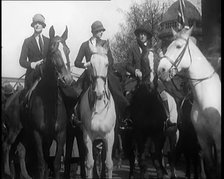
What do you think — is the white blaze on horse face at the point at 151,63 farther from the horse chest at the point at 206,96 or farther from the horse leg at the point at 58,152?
the horse leg at the point at 58,152

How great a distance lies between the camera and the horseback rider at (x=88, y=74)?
17.7ft

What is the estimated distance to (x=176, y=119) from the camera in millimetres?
5625

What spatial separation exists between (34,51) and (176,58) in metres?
1.69

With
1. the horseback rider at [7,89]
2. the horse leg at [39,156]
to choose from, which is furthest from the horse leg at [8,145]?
the horseback rider at [7,89]

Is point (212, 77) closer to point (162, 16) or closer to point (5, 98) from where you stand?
point (162, 16)

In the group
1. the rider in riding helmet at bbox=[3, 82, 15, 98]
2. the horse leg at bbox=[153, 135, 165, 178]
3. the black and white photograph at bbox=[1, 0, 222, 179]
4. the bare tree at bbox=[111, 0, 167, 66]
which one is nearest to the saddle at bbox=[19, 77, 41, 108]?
the black and white photograph at bbox=[1, 0, 222, 179]

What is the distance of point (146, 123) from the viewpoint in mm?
5551

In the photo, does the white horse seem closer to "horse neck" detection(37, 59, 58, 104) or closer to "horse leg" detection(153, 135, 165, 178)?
"horse neck" detection(37, 59, 58, 104)

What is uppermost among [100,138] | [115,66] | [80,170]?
[115,66]

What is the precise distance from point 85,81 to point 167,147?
132 cm

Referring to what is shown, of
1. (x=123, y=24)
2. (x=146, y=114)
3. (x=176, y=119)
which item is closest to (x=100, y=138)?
(x=146, y=114)

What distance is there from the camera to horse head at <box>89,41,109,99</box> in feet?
16.9

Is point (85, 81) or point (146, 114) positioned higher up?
point (85, 81)

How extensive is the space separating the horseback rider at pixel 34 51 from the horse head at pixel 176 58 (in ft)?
4.60
